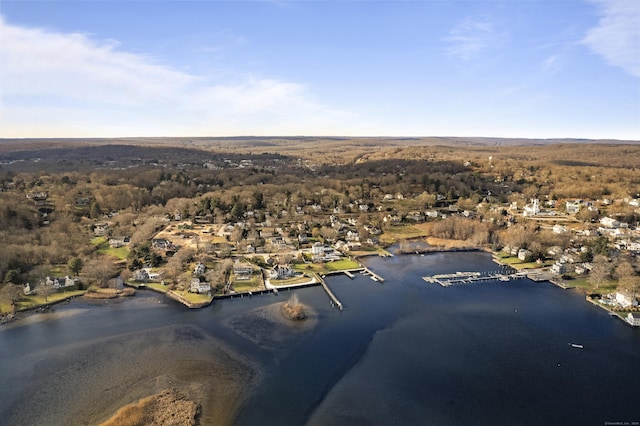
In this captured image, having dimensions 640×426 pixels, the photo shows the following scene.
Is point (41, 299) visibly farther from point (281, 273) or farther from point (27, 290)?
point (281, 273)

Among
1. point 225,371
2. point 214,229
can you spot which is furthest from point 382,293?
point 214,229

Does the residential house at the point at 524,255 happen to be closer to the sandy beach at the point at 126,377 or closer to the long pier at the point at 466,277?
the long pier at the point at 466,277

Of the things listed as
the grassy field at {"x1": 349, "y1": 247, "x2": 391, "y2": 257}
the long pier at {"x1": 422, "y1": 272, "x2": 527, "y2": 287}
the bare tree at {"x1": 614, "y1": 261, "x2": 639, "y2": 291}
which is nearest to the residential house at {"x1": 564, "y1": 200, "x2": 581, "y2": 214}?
the bare tree at {"x1": 614, "y1": 261, "x2": 639, "y2": 291}

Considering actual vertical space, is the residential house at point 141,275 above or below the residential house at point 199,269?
below

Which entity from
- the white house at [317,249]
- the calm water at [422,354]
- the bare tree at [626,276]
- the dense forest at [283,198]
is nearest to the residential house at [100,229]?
the dense forest at [283,198]

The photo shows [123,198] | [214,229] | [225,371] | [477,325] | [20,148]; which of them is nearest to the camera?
[225,371]

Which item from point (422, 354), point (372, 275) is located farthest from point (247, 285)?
point (422, 354)

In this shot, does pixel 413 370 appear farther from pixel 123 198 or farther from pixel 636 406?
pixel 123 198
